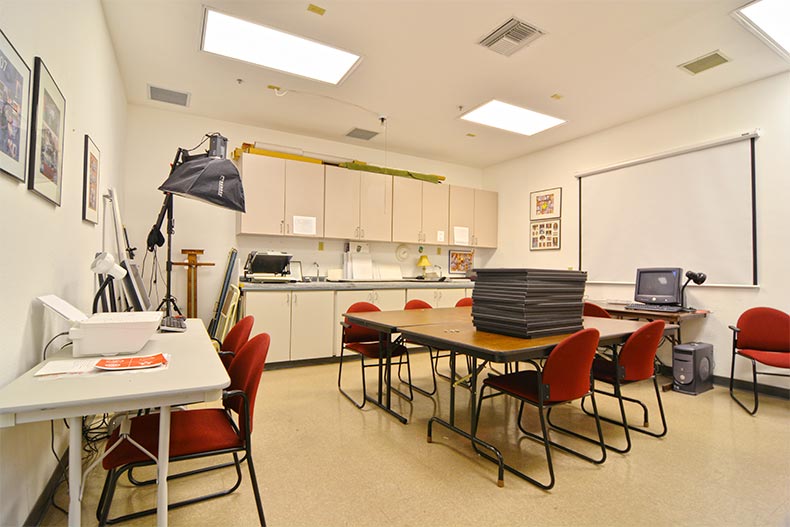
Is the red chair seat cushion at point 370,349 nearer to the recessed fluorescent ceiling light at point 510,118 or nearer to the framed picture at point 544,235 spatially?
the recessed fluorescent ceiling light at point 510,118

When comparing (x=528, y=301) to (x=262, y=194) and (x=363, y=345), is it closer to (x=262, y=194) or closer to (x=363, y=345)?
(x=363, y=345)

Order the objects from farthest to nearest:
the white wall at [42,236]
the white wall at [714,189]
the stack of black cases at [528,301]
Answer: the white wall at [714,189] < the stack of black cases at [528,301] < the white wall at [42,236]

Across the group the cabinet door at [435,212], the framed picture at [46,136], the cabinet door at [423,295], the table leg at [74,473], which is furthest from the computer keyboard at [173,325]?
the cabinet door at [435,212]

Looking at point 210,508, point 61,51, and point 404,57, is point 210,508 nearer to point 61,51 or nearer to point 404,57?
point 61,51

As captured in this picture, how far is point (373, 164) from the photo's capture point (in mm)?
6125

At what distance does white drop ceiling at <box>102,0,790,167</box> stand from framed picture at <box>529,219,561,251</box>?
139 centimetres

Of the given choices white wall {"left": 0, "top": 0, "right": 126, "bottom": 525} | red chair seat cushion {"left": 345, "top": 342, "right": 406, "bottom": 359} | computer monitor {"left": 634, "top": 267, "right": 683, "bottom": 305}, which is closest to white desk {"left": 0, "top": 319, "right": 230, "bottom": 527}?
white wall {"left": 0, "top": 0, "right": 126, "bottom": 525}

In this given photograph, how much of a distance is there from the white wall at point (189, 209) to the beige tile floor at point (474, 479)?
→ 2483 millimetres

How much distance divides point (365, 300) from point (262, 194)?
1.87m

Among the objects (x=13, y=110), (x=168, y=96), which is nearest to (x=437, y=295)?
(x=168, y=96)

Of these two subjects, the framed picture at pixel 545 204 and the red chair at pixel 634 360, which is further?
the framed picture at pixel 545 204

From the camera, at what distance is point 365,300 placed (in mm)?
5148

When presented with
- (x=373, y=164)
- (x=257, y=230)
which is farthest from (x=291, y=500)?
(x=373, y=164)

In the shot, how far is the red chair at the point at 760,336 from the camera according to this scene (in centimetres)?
343
